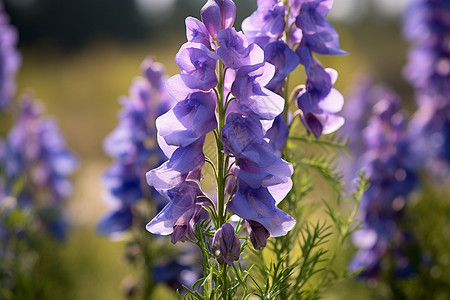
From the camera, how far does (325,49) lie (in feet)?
5.89

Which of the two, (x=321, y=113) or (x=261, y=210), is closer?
(x=261, y=210)

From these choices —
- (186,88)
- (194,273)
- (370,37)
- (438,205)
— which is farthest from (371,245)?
(370,37)

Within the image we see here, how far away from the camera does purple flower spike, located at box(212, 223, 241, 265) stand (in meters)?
1.29

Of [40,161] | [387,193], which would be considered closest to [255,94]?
[387,193]

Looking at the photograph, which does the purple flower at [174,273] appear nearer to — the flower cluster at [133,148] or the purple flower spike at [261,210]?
the flower cluster at [133,148]

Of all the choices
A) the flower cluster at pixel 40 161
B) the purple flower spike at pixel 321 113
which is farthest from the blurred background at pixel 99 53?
the purple flower spike at pixel 321 113

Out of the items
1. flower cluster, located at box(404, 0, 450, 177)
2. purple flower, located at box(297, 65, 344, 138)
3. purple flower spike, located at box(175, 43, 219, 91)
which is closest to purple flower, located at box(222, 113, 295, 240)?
purple flower spike, located at box(175, 43, 219, 91)

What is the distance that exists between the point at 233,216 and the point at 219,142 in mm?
235

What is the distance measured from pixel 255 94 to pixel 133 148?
1648mm

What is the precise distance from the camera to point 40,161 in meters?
3.95

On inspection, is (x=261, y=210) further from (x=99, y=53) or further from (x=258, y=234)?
(x=99, y=53)

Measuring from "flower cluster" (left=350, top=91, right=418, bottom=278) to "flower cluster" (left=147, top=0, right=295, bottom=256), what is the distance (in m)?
1.96

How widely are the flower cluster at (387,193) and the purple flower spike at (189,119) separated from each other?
6.73 feet

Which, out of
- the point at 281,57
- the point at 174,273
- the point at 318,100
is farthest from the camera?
the point at 174,273
